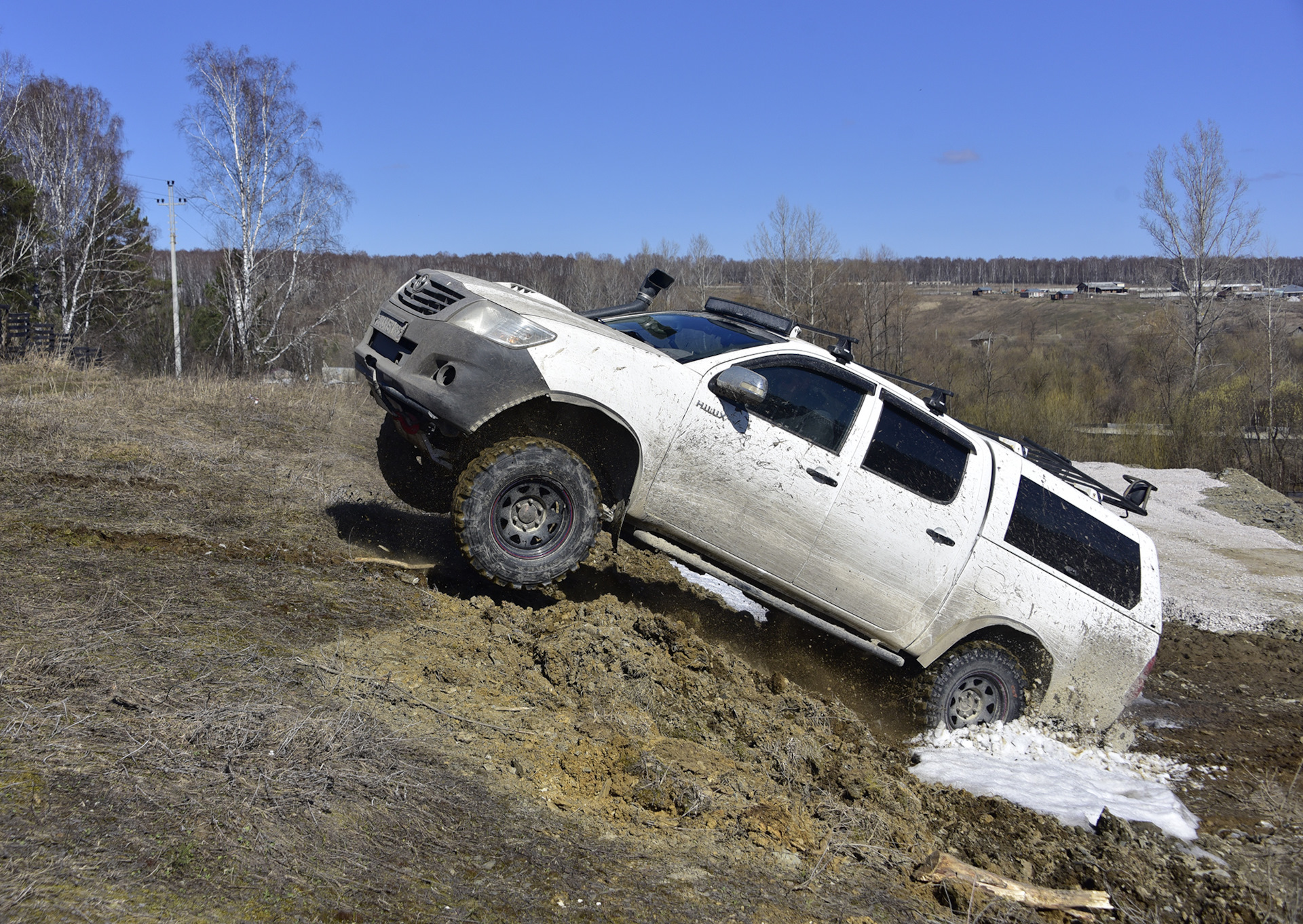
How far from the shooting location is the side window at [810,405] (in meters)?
5.16

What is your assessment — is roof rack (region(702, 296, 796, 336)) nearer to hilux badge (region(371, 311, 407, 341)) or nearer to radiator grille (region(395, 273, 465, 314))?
radiator grille (region(395, 273, 465, 314))

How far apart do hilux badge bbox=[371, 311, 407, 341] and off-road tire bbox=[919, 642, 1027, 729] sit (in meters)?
3.82

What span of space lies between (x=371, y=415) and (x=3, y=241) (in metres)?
21.9

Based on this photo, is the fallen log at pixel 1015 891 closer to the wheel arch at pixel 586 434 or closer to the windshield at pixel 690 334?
the wheel arch at pixel 586 434

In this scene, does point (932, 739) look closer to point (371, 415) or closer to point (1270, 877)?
point (1270, 877)

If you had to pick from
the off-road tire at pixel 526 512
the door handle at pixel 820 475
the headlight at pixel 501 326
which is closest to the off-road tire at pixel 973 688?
the door handle at pixel 820 475

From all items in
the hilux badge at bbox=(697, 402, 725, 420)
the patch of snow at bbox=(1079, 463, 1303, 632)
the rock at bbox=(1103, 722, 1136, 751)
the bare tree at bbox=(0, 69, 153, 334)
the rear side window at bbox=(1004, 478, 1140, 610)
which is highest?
the bare tree at bbox=(0, 69, 153, 334)

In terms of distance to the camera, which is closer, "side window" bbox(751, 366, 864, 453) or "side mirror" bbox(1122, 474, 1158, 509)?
"side window" bbox(751, 366, 864, 453)

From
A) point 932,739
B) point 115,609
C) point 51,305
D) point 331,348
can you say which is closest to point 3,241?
point 51,305

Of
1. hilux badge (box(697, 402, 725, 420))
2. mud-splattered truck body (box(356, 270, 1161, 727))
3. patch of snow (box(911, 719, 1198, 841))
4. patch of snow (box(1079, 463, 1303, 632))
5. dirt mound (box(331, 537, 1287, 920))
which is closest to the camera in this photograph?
dirt mound (box(331, 537, 1287, 920))

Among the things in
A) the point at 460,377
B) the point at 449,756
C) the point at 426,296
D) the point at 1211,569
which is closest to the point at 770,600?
the point at 460,377

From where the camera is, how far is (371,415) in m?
15.4

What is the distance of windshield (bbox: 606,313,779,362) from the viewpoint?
5.34 m

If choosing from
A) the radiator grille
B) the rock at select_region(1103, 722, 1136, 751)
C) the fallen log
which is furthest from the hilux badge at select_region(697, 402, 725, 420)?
the rock at select_region(1103, 722, 1136, 751)
